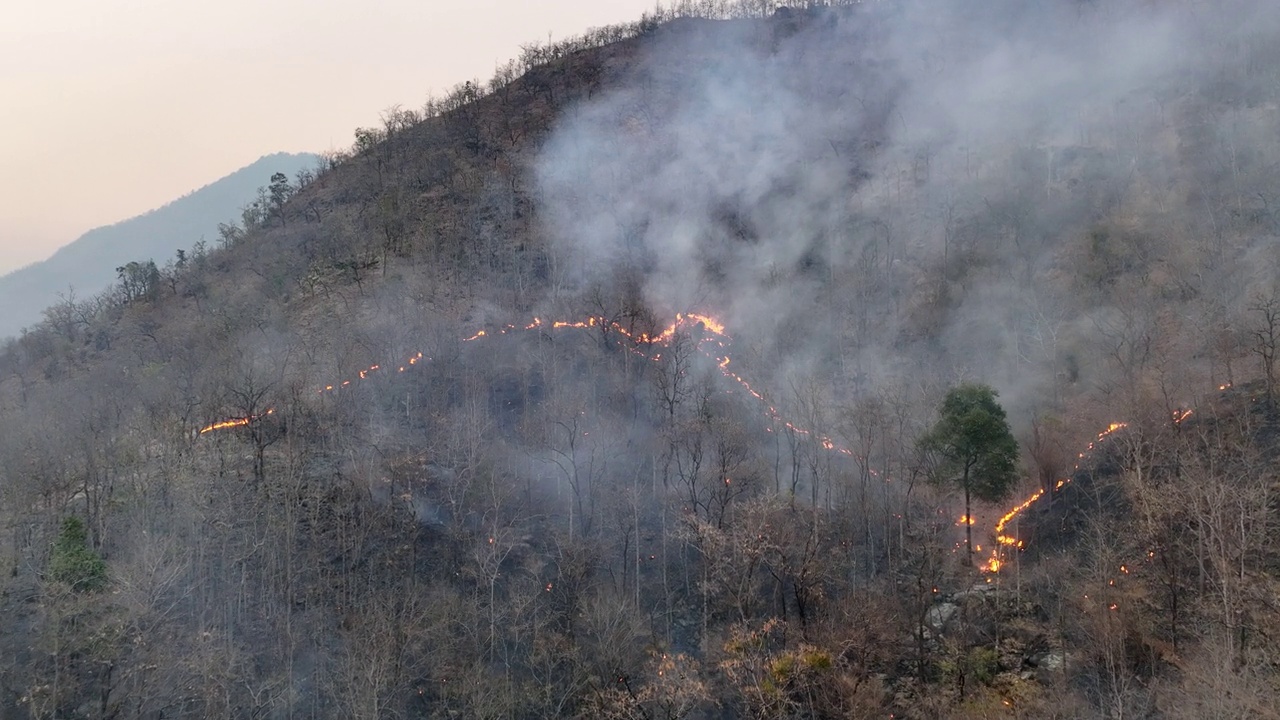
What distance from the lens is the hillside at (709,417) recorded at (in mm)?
30344

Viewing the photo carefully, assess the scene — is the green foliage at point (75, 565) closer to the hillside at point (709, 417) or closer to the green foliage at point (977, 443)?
the hillside at point (709, 417)

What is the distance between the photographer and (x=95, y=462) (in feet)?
132

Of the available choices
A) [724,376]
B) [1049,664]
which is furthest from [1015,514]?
[724,376]

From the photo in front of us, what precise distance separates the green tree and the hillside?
23 centimetres

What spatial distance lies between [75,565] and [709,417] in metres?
29.4

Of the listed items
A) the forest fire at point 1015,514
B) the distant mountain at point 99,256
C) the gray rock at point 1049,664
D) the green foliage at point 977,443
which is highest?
the distant mountain at point 99,256

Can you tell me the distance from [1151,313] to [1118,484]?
50.1 feet

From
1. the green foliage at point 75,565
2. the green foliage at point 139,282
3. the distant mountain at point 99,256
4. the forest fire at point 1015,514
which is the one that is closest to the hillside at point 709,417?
the green foliage at point 75,565

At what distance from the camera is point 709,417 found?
1791 inches

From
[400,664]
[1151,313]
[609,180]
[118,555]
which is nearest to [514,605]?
[400,664]

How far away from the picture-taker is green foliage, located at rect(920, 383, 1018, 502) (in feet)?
120

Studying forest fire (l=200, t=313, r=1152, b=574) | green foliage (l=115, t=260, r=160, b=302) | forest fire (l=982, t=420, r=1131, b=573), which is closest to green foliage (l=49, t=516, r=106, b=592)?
forest fire (l=200, t=313, r=1152, b=574)

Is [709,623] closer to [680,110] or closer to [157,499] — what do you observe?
[157,499]

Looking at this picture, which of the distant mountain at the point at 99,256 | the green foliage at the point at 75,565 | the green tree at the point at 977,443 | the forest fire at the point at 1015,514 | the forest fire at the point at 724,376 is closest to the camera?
the green foliage at the point at 75,565
